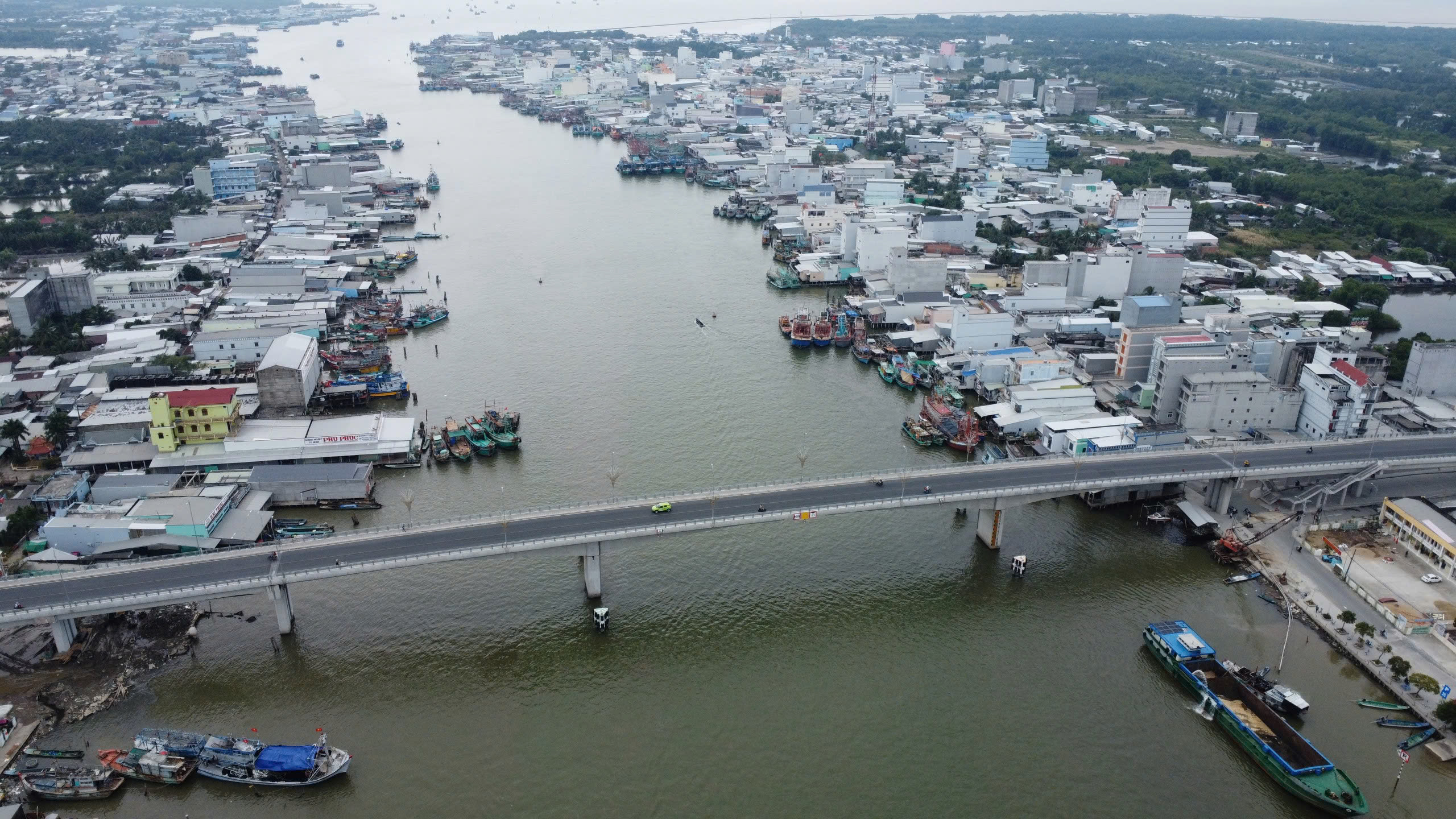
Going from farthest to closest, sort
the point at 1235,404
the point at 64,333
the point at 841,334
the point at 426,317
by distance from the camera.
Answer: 1. the point at 426,317
2. the point at 841,334
3. the point at 64,333
4. the point at 1235,404

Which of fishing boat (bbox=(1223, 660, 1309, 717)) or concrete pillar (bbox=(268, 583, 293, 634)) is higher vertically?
concrete pillar (bbox=(268, 583, 293, 634))

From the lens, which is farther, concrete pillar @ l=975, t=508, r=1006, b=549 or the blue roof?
concrete pillar @ l=975, t=508, r=1006, b=549

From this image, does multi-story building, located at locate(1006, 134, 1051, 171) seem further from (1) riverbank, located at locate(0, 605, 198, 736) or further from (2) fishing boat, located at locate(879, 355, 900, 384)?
(1) riverbank, located at locate(0, 605, 198, 736)

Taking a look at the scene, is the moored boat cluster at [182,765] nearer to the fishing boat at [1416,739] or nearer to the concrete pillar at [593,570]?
the concrete pillar at [593,570]

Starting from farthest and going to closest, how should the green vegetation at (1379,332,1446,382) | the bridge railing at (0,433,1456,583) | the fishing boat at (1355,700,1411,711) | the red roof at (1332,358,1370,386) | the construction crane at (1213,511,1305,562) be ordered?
the green vegetation at (1379,332,1446,382) < the red roof at (1332,358,1370,386) < the construction crane at (1213,511,1305,562) < the bridge railing at (0,433,1456,583) < the fishing boat at (1355,700,1411,711)

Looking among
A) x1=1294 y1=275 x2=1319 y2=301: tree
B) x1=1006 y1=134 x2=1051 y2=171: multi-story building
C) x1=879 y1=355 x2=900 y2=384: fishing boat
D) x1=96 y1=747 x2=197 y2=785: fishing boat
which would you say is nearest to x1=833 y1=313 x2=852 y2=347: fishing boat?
x1=879 y1=355 x2=900 y2=384: fishing boat

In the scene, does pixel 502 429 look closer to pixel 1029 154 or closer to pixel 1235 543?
pixel 1235 543

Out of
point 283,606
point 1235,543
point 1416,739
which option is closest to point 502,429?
point 283,606

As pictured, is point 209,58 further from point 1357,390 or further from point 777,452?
point 1357,390
